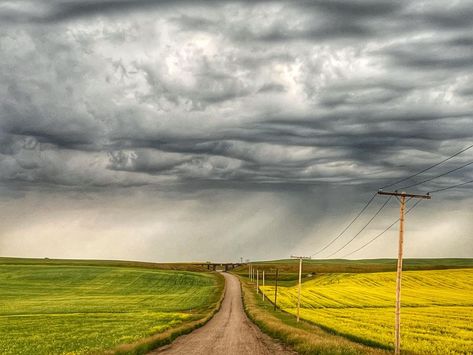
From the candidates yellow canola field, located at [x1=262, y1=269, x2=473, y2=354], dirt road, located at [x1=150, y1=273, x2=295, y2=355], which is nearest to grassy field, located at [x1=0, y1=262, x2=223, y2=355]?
dirt road, located at [x1=150, y1=273, x2=295, y2=355]

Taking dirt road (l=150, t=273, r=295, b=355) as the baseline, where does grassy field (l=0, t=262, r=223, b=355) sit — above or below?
below

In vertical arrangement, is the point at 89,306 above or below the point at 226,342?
below

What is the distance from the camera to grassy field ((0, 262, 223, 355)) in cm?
4212

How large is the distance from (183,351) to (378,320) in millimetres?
30464

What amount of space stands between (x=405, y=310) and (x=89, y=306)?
49070 millimetres

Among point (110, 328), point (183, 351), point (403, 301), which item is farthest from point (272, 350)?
point (403, 301)

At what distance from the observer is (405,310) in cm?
7481

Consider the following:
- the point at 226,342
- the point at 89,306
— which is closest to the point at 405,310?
the point at 226,342

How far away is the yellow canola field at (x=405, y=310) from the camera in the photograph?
41.8 metres

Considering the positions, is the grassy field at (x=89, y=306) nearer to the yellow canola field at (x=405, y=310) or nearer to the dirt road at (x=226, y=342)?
the dirt road at (x=226, y=342)

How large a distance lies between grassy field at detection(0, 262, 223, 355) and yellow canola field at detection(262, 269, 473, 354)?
16922mm

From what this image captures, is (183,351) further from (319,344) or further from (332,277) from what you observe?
(332,277)

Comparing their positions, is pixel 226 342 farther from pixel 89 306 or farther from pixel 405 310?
pixel 89 306

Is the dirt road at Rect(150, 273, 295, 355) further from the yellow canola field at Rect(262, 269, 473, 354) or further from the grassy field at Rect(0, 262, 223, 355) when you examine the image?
the yellow canola field at Rect(262, 269, 473, 354)
